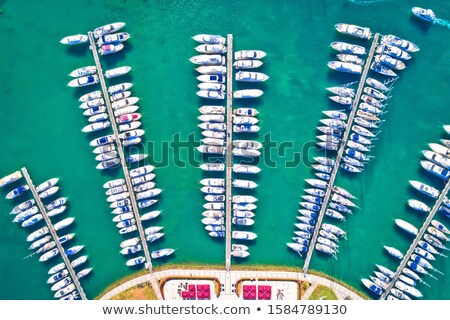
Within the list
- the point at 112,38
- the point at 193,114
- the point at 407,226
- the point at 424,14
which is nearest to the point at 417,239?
the point at 407,226

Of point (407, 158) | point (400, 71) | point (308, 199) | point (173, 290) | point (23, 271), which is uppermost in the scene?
point (400, 71)

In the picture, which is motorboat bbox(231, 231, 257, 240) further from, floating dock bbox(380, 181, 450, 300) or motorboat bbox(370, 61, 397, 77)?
motorboat bbox(370, 61, 397, 77)

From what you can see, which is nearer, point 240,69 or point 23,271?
point 240,69

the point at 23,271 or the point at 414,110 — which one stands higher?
the point at 414,110

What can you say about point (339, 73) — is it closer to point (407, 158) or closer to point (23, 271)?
point (407, 158)

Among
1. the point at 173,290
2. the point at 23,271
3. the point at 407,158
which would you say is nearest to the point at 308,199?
the point at 407,158

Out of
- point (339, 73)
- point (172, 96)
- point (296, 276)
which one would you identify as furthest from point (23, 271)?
point (339, 73)

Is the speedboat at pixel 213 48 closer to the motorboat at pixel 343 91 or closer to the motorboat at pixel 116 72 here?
the motorboat at pixel 116 72

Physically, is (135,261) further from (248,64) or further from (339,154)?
(339,154)
